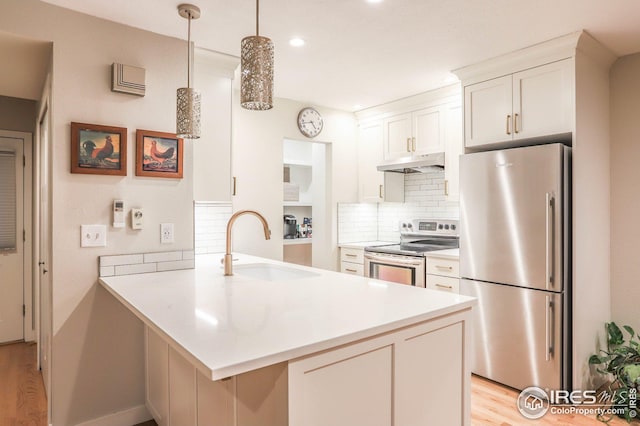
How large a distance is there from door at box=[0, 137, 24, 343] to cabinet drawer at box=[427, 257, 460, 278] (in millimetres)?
3912

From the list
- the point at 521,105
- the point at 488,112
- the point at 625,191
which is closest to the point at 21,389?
the point at 488,112

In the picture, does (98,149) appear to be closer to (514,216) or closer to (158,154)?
(158,154)

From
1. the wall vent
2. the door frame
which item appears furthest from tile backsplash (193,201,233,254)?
the door frame

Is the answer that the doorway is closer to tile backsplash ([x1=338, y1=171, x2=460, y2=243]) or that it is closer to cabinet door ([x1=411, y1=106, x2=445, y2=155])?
tile backsplash ([x1=338, y1=171, x2=460, y2=243])

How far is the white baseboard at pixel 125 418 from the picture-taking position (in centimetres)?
228

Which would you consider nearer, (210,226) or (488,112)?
(488,112)

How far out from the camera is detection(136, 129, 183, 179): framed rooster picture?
240 cm

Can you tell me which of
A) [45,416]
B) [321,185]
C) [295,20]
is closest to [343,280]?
[295,20]

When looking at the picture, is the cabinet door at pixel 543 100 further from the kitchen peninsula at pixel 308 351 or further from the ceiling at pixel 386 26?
the kitchen peninsula at pixel 308 351

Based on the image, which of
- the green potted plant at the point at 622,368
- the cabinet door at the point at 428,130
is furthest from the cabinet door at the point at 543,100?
the green potted plant at the point at 622,368

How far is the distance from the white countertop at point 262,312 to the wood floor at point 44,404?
3.77ft

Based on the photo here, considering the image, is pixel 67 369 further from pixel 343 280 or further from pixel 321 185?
pixel 321 185

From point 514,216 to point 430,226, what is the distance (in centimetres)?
141

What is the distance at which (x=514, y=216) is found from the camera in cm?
280
